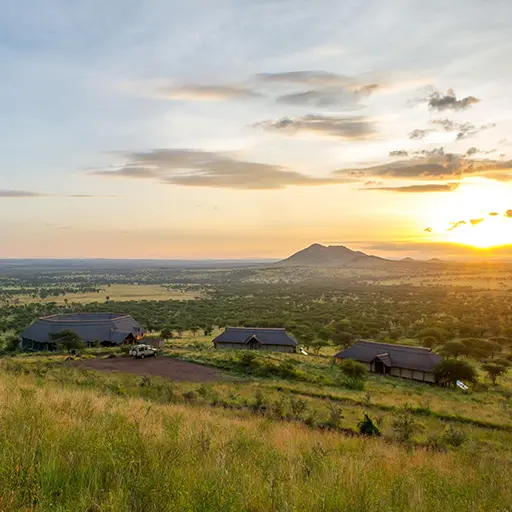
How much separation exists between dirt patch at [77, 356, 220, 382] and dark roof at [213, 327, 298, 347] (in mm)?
14553

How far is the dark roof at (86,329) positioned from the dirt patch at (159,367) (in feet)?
48.8

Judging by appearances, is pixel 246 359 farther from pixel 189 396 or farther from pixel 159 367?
pixel 189 396

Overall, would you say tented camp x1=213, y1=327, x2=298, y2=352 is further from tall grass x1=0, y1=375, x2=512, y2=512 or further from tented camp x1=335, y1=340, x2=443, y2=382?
tall grass x1=0, y1=375, x2=512, y2=512

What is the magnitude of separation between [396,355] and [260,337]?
18.2 meters

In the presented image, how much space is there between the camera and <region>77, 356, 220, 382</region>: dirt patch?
1345 inches

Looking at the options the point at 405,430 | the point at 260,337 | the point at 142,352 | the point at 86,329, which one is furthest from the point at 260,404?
the point at 86,329

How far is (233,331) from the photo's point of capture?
57.2 metres

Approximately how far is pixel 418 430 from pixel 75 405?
61.2ft

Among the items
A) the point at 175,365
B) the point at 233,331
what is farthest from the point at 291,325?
the point at 175,365

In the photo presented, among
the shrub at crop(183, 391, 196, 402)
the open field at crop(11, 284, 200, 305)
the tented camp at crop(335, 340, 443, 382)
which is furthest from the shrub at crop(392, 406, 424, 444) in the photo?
the open field at crop(11, 284, 200, 305)

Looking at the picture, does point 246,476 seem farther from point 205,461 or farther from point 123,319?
point 123,319

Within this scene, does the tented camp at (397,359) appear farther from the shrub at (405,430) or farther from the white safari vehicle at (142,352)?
the shrub at (405,430)

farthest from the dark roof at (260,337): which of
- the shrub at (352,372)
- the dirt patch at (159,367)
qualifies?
the shrub at (352,372)

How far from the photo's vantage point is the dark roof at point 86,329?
5638 cm
